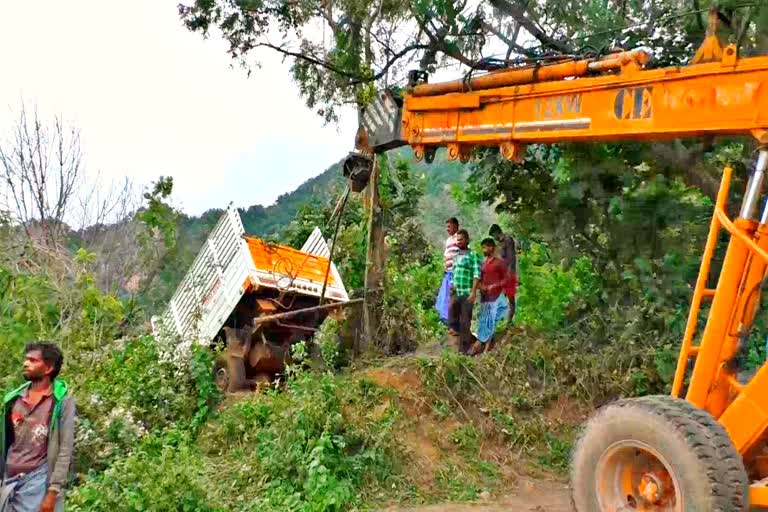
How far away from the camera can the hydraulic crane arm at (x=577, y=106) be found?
5.27 meters

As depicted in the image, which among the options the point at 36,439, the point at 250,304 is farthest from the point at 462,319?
the point at 36,439

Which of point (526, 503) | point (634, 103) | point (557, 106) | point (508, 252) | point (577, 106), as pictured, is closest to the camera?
point (634, 103)

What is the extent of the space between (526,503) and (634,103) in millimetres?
3400

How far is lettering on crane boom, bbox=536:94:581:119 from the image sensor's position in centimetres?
647

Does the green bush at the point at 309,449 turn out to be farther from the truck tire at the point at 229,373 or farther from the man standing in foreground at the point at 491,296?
the truck tire at the point at 229,373

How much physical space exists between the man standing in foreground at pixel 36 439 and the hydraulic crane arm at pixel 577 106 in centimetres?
387

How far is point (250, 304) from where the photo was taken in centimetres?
1159

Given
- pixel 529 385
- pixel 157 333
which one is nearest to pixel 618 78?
pixel 529 385

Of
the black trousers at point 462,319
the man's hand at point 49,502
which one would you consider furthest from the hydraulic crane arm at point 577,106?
the man's hand at point 49,502

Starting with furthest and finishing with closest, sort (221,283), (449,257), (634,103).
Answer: (221,283)
(449,257)
(634,103)

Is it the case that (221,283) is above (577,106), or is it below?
below

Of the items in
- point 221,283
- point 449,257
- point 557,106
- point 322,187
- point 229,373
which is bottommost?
point 229,373

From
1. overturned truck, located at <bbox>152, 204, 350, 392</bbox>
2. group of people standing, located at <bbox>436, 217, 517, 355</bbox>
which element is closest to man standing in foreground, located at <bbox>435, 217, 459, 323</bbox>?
group of people standing, located at <bbox>436, 217, 517, 355</bbox>

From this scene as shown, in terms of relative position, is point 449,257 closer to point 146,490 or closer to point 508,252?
point 508,252
